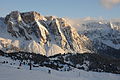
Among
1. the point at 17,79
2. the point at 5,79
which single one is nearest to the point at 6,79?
the point at 5,79

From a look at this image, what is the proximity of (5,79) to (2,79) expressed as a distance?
0.74 m

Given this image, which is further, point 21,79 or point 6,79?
point 21,79

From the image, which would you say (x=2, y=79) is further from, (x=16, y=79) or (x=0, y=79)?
(x=16, y=79)

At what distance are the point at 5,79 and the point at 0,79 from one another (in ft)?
4.36

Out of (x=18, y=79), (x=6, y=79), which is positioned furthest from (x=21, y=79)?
(x=6, y=79)

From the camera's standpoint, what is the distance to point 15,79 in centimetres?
6950

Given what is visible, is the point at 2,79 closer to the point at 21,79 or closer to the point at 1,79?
the point at 1,79

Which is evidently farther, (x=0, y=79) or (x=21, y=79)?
(x=21, y=79)

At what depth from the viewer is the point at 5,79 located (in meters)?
65.6

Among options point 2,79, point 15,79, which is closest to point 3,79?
point 2,79

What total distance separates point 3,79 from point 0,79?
0.81 metres

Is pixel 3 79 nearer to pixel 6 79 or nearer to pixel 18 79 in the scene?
pixel 6 79

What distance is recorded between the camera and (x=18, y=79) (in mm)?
70375

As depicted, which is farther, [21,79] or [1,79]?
[21,79]
